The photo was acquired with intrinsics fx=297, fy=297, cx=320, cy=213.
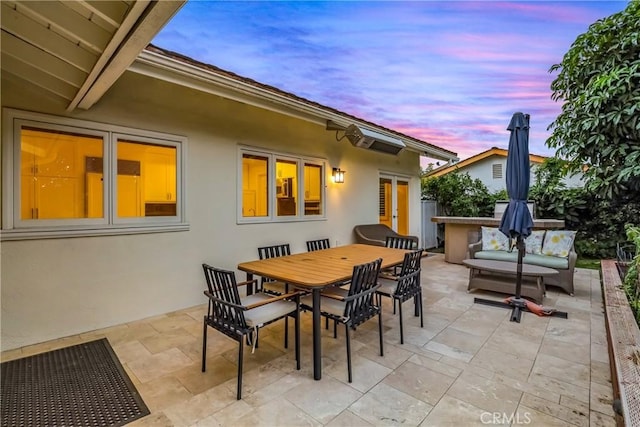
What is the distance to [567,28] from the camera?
5828 millimetres

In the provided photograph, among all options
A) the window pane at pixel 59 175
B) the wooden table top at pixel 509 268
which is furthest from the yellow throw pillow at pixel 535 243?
the window pane at pixel 59 175

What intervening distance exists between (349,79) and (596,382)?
8.10 m

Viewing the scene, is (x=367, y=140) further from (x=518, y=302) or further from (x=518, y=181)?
(x=518, y=302)

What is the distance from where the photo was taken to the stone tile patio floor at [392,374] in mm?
1968

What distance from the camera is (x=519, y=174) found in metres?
3.67

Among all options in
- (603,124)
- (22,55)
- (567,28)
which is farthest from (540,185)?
(22,55)

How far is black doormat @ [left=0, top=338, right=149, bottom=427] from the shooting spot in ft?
6.48

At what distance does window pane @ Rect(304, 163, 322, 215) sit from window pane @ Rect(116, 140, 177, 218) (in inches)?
98.8

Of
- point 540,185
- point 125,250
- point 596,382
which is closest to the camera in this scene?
point 596,382

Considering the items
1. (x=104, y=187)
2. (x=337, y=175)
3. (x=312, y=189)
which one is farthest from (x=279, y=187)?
(x=104, y=187)

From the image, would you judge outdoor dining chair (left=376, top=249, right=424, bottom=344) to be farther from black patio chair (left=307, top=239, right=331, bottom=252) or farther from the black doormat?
the black doormat

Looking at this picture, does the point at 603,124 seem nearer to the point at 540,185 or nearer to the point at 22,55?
the point at 540,185

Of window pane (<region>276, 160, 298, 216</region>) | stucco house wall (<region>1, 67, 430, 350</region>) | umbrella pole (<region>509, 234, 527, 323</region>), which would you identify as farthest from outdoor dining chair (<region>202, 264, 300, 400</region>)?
window pane (<region>276, 160, 298, 216</region>)

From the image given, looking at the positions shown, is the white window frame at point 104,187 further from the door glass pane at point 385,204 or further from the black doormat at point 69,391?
the door glass pane at point 385,204
